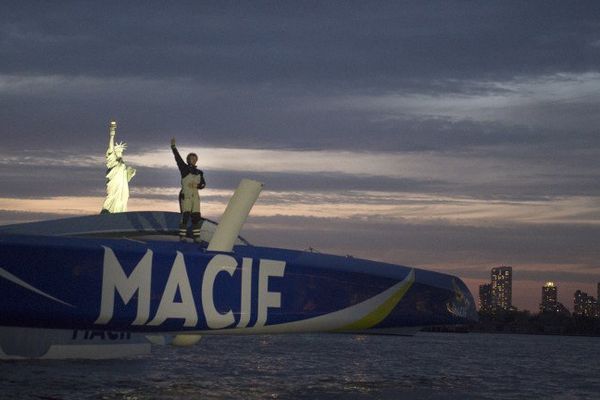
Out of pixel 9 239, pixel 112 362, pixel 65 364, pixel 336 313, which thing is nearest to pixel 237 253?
pixel 336 313

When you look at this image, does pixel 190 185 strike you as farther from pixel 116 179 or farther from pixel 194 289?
pixel 116 179

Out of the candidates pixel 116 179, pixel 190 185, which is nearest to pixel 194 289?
pixel 190 185

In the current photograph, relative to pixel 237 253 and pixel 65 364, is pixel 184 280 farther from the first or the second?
pixel 65 364

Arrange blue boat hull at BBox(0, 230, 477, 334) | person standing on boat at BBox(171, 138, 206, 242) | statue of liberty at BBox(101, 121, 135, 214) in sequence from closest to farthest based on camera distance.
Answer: blue boat hull at BBox(0, 230, 477, 334) → person standing on boat at BBox(171, 138, 206, 242) → statue of liberty at BBox(101, 121, 135, 214)

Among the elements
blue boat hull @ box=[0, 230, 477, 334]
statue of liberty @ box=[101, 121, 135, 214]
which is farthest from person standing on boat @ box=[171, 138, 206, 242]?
statue of liberty @ box=[101, 121, 135, 214]

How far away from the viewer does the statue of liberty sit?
19.3 meters

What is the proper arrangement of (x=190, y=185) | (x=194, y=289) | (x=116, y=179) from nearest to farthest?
1. (x=194, y=289)
2. (x=190, y=185)
3. (x=116, y=179)

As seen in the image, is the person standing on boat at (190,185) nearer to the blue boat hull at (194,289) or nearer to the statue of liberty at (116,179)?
the blue boat hull at (194,289)

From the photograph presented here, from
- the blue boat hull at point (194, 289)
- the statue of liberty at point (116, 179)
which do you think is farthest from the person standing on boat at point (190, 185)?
the statue of liberty at point (116, 179)

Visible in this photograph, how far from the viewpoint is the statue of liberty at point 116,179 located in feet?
63.4

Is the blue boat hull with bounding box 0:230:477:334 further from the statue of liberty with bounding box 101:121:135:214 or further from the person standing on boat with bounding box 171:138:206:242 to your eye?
the statue of liberty with bounding box 101:121:135:214

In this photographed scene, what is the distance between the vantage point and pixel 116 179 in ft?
63.7

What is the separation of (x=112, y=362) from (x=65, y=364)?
265cm

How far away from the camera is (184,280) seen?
1252cm
